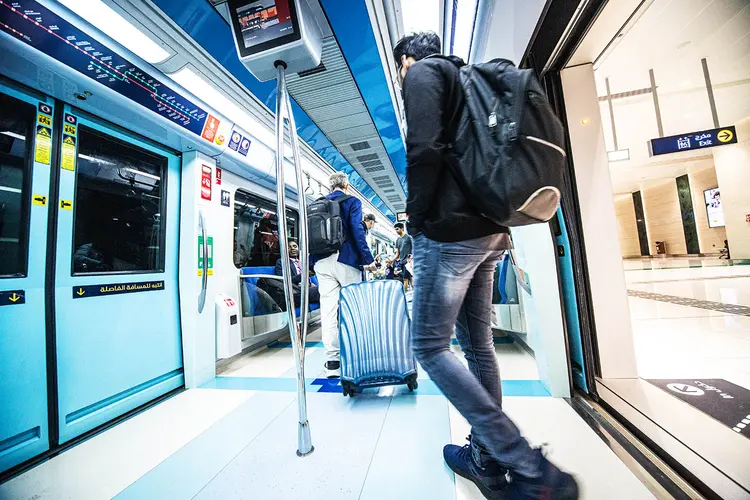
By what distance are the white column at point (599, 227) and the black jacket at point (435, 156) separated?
1.28 meters

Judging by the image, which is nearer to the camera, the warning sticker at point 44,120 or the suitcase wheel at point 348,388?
the warning sticker at point 44,120

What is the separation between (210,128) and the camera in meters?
2.51

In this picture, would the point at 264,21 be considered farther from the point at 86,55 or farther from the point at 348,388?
the point at 348,388

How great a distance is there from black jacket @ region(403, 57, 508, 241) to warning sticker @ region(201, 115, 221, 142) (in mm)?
2164

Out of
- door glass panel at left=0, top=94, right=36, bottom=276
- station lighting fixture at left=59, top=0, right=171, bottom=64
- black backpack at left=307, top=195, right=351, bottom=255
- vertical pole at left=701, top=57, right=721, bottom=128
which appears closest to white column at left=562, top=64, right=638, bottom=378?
black backpack at left=307, top=195, right=351, bottom=255

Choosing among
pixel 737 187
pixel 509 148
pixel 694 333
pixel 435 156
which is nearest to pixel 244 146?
pixel 435 156

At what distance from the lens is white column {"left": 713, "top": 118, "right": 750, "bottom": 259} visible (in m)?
8.58

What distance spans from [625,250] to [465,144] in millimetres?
24026

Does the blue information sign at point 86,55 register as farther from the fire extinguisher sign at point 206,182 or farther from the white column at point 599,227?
the white column at point 599,227

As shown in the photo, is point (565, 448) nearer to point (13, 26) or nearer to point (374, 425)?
point (374, 425)

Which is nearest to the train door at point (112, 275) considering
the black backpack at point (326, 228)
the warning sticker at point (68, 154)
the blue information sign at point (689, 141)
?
the warning sticker at point (68, 154)

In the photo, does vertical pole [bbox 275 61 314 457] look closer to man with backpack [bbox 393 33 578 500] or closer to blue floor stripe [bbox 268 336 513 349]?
man with backpack [bbox 393 33 578 500]

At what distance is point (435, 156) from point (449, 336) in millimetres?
615

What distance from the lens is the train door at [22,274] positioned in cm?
148
